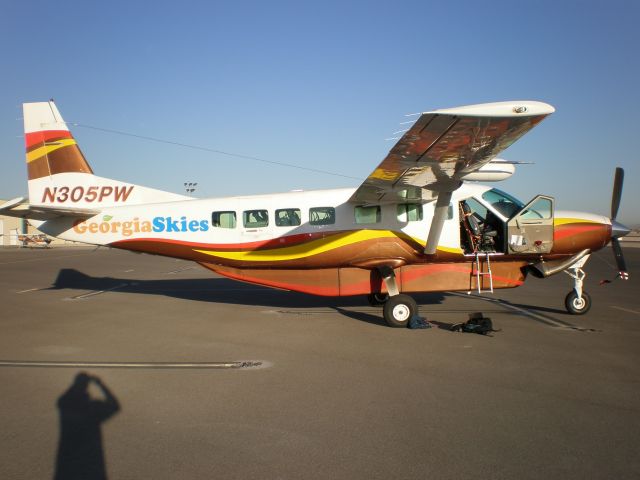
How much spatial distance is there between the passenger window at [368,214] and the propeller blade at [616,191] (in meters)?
5.67

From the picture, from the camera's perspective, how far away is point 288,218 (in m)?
10.1

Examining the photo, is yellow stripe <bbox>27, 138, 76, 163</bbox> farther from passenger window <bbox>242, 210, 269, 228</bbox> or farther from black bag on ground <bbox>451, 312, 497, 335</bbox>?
black bag on ground <bbox>451, 312, 497, 335</bbox>

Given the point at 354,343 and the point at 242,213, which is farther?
the point at 242,213

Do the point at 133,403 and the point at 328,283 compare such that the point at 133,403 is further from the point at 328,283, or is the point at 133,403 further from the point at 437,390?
the point at 328,283

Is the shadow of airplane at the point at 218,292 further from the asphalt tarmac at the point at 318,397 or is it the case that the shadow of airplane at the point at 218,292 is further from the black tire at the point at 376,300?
the asphalt tarmac at the point at 318,397

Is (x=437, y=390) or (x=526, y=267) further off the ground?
(x=526, y=267)

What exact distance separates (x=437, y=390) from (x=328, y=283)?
501 centimetres

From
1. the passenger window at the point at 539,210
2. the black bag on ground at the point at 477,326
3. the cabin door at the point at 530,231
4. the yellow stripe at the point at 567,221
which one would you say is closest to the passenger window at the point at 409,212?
the cabin door at the point at 530,231

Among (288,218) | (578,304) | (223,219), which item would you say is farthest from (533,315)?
(223,219)

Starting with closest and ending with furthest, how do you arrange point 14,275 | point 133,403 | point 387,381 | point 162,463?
1. point 162,463
2. point 133,403
3. point 387,381
4. point 14,275

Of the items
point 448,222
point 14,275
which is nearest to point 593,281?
point 448,222

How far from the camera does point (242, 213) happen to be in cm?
1033

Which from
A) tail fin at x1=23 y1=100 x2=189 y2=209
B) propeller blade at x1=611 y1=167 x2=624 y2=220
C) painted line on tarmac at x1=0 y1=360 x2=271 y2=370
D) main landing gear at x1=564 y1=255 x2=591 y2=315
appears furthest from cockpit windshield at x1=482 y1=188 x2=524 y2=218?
tail fin at x1=23 y1=100 x2=189 y2=209

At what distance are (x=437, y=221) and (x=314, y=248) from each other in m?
2.80
